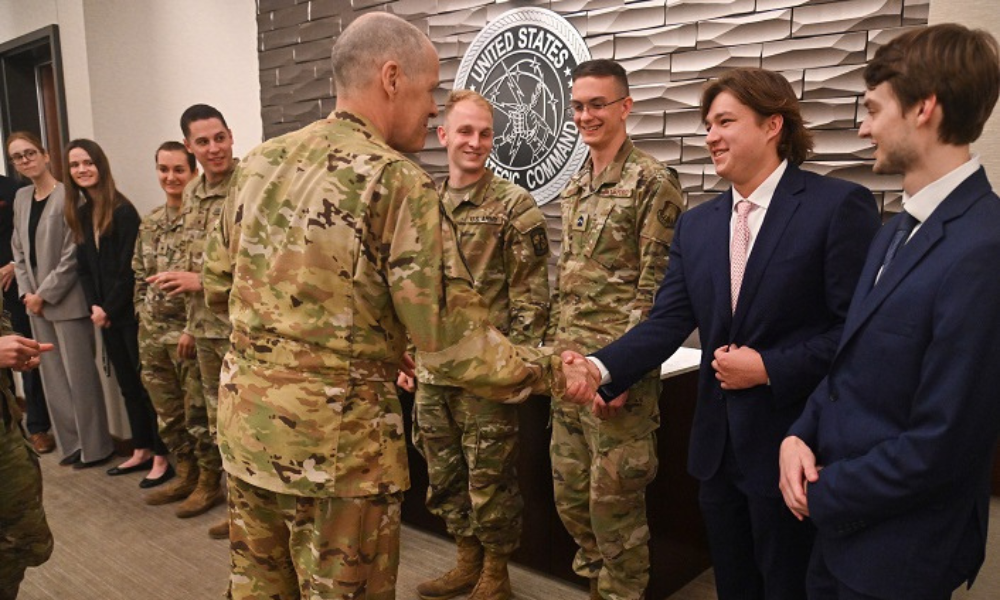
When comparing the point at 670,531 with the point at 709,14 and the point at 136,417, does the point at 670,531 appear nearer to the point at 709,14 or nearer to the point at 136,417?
the point at 709,14

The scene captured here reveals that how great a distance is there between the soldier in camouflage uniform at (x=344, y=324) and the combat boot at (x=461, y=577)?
119 centimetres

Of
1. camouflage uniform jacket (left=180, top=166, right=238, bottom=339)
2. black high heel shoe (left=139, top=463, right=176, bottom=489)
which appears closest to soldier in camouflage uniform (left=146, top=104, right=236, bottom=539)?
camouflage uniform jacket (left=180, top=166, right=238, bottom=339)

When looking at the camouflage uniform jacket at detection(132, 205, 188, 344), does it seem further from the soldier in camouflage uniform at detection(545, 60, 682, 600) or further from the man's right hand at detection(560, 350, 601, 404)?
the man's right hand at detection(560, 350, 601, 404)

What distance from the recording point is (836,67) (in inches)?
94.2

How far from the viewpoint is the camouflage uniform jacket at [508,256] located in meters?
2.48

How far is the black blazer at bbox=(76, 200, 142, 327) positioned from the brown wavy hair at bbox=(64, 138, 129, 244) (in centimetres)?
2

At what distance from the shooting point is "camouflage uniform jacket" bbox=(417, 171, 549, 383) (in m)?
2.48

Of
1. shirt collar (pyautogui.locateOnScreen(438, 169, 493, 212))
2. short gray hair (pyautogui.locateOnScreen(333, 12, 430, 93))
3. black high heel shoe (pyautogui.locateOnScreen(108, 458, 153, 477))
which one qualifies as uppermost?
short gray hair (pyautogui.locateOnScreen(333, 12, 430, 93))

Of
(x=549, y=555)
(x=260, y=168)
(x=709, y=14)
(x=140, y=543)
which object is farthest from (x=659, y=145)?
(x=140, y=543)

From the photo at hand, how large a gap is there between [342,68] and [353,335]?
566 millimetres

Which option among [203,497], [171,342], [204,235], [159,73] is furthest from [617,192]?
[159,73]

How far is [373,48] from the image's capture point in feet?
4.68

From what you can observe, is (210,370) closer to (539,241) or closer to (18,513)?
(18,513)

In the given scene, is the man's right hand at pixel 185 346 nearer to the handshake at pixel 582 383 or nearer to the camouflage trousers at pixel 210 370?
the camouflage trousers at pixel 210 370
